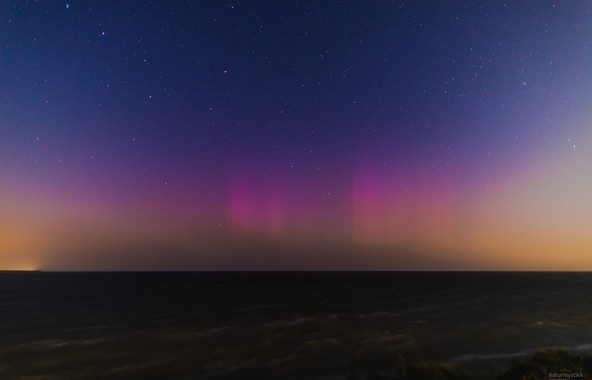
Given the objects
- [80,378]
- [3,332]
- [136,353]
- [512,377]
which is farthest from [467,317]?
[3,332]

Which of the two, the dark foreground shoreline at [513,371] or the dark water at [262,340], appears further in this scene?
the dark water at [262,340]

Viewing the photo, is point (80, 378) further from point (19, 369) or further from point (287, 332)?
point (287, 332)

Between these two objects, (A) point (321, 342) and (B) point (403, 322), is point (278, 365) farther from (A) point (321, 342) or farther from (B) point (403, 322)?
(B) point (403, 322)

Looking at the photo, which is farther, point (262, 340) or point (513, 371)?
point (262, 340)

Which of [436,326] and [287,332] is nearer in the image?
[287,332]

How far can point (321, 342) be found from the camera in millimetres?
31688

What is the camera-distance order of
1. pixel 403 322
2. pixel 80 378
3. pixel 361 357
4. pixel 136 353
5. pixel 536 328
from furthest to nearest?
1. pixel 403 322
2. pixel 536 328
3. pixel 136 353
4. pixel 361 357
5. pixel 80 378

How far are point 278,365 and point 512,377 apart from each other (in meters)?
12.6

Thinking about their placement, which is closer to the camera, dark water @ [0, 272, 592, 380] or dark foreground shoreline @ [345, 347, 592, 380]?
dark foreground shoreline @ [345, 347, 592, 380]

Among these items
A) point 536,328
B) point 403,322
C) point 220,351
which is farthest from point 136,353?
point 536,328

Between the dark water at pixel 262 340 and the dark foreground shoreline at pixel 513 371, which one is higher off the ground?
the dark foreground shoreline at pixel 513 371

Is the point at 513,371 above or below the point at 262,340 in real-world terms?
above

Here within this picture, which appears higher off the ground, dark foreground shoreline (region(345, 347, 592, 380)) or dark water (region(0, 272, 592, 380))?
dark foreground shoreline (region(345, 347, 592, 380))

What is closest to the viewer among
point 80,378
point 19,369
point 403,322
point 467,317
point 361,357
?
point 80,378
